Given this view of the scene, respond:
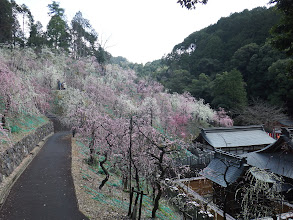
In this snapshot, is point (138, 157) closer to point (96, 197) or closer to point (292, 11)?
point (96, 197)

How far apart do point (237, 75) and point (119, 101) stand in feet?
58.5

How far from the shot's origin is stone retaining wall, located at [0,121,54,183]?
8609mm

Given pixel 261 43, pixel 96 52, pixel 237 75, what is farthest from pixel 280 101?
pixel 96 52

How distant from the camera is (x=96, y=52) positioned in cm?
4178

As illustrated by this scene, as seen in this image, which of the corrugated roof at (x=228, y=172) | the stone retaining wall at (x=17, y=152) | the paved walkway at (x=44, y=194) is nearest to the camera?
the paved walkway at (x=44, y=194)

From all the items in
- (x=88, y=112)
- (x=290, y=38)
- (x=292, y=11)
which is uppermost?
(x=292, y=11)

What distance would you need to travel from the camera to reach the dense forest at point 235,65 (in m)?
→ 30.0

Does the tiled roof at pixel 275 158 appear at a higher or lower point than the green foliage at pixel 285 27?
lower

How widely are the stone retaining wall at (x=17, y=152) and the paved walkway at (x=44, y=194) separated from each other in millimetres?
646

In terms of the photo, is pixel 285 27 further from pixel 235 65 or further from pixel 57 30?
pixel 57 30

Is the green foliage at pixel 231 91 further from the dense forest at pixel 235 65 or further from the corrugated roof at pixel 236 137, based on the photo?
the corrugated roof at pixel 236 137

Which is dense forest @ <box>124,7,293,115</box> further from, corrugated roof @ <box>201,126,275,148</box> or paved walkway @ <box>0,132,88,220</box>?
paved walkway @ <box>0,132,88,220</box>

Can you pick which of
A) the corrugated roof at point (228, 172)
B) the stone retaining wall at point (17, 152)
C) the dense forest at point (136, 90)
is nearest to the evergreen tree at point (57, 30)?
the dense forest at point (136, 90)

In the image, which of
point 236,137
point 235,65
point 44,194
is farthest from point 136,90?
point 44,194
